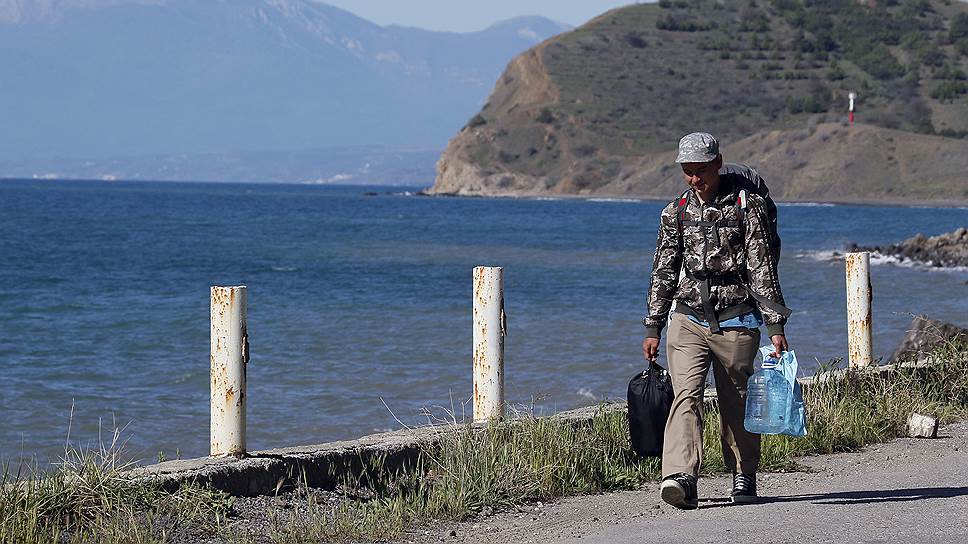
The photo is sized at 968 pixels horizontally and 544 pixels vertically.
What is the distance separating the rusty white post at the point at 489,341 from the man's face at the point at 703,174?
4.57 ft

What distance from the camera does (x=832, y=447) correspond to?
328 inches

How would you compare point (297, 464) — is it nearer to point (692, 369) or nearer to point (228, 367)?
point (228, 367)

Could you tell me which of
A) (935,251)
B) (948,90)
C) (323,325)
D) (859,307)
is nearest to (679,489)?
(859,307)

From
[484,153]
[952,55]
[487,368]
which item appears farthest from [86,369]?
[952,55]

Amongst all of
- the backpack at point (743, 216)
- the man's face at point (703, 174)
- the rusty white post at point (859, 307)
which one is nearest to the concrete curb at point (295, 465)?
the backpack at point (743, 216)

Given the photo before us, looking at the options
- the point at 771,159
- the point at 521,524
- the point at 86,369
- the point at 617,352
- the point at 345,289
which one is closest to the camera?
the point at 521,524

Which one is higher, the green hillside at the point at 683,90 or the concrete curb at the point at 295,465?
the green hillside at the point at 683,90

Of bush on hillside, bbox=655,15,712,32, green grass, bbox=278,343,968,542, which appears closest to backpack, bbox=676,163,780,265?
green grass, bbox=278,343,968,542

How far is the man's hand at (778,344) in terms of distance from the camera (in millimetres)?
6570

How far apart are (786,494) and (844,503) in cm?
41

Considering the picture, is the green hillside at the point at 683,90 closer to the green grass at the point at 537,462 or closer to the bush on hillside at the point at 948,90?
the bush on hillside at the point at 948,90

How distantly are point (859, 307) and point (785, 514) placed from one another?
313cm

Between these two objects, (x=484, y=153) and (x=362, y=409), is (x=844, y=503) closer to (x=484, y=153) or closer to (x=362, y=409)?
(x=362, y=409)

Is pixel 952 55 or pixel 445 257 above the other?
pixel 952 55
